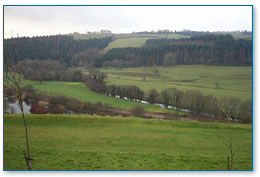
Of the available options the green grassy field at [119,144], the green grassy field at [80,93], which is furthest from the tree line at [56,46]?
the green grassy field at [119,144]

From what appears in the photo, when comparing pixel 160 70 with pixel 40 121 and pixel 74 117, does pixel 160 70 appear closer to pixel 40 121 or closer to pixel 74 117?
pixel 74 117

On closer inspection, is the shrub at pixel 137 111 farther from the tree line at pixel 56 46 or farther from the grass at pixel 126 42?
the tree line at pixel 56 46

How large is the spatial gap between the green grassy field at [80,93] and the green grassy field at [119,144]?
58cm

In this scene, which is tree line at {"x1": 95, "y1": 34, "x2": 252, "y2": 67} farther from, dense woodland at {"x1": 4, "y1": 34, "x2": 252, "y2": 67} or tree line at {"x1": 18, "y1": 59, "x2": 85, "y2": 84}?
tree line at {"x1": 18, "y1": 59, "x2": 85, "y2": 84}

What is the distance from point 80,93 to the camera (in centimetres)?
748

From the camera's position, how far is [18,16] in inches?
227

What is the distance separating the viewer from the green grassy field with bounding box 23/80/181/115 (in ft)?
22.8

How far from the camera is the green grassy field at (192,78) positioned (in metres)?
5.98

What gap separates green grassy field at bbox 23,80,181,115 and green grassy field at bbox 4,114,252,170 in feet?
1.91

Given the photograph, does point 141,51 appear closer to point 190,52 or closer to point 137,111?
point 190,52

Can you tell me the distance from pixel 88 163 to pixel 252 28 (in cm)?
516

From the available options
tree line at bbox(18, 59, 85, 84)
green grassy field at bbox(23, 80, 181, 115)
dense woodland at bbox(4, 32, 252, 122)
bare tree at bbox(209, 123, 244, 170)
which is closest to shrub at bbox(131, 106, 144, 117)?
green grassy field at bbox(23, 80, 181, 115)

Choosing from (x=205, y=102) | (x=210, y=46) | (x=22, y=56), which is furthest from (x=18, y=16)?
(x=205, y=102)

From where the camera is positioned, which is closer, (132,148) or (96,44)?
(132,148)
